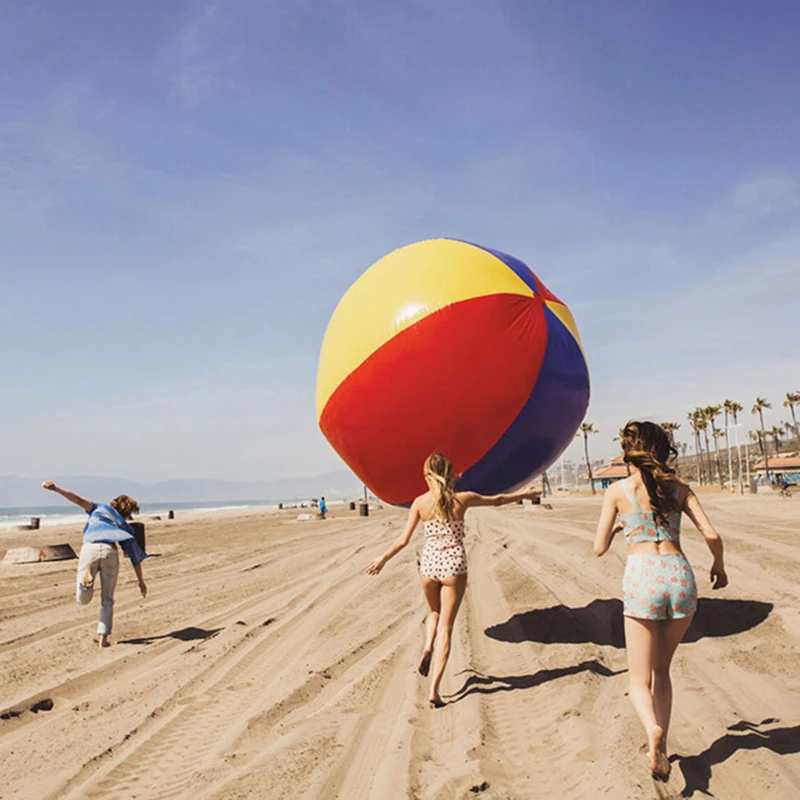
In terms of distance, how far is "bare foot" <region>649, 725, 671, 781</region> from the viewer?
3.01 metres

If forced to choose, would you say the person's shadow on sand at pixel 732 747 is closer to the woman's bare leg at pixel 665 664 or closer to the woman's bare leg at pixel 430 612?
the woman's bare leg at pixel 665 664

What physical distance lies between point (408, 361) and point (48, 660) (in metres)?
4.44

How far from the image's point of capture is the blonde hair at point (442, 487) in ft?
15.0

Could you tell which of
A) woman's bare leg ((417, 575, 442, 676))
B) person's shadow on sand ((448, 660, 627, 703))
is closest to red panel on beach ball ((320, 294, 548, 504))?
woman's bare leg ((417, 575, 442, 676))

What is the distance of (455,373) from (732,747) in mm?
3021

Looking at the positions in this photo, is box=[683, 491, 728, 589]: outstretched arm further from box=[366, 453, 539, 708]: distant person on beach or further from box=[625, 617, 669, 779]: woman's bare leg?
box=[366, 453, 539, 708]: distant person on beach

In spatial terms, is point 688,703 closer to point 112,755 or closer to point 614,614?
point 614,614

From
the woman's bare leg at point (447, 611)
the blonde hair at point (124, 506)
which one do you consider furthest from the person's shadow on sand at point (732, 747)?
the blonde hair at point (124, 506)

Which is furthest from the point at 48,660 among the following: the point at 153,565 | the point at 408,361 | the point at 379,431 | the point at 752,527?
the point at 752,527

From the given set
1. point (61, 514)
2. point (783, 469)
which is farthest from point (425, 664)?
point (61, 514)

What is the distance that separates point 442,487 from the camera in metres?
4.59

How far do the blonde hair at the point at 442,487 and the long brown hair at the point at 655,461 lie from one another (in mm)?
1443

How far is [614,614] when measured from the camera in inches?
255

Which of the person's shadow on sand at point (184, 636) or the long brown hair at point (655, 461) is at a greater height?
the long brown hair at point (655, 461)
